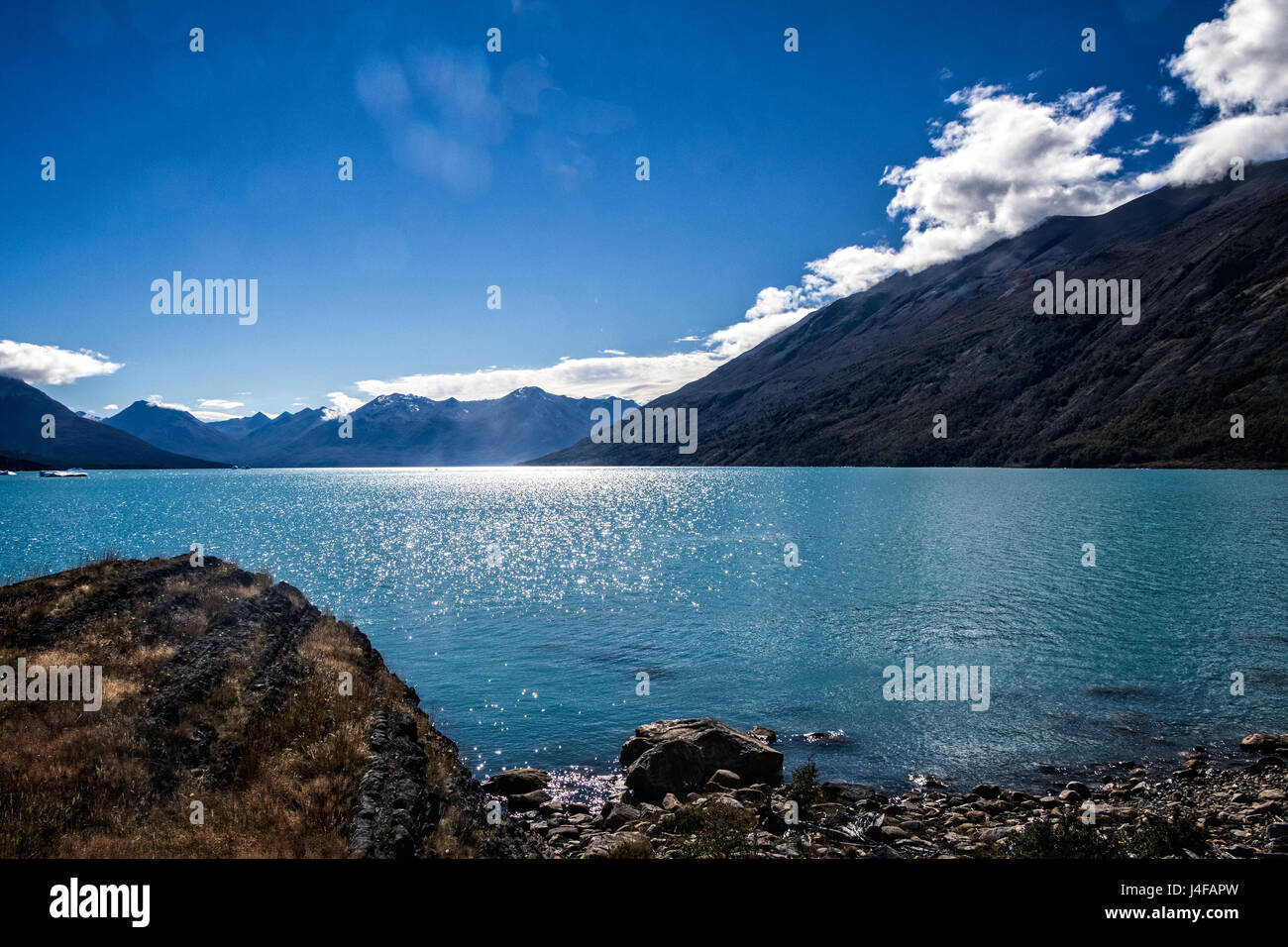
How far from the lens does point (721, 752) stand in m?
24.3

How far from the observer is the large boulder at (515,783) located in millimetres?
23750

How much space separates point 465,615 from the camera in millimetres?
52844

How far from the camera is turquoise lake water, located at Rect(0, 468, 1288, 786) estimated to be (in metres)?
28.5

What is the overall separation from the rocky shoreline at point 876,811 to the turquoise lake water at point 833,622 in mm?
2257

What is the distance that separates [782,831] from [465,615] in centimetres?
3953

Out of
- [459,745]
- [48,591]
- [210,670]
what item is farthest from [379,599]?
[210,670]

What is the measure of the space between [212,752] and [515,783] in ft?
34.9
